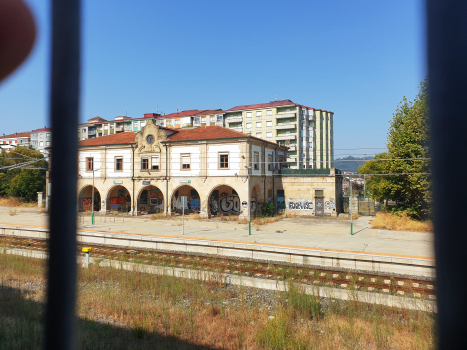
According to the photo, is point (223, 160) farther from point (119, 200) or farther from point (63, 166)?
point (63, 166)

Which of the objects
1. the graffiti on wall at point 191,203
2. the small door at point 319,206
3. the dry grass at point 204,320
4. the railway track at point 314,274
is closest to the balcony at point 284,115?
the small door at point 319,206

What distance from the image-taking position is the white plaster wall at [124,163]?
34.9 m

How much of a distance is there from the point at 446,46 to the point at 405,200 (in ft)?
89.0

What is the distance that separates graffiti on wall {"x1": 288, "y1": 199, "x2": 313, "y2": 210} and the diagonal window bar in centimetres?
3171

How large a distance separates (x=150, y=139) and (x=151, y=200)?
7.44m

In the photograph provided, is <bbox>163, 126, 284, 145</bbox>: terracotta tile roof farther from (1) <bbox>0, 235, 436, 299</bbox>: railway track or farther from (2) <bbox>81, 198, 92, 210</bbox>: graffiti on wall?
(1) <bbox>0, 235, 436, 299</bbox>: railway track

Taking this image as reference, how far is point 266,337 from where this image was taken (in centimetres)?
593

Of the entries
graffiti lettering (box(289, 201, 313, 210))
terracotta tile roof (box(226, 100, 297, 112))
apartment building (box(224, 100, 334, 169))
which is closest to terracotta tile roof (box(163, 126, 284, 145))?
graffiti lettering (box(289, 201, 313, 210))

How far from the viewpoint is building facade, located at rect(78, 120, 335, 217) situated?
101ft

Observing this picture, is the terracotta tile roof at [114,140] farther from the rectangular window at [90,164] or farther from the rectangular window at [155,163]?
the rectangular window at [155,163]

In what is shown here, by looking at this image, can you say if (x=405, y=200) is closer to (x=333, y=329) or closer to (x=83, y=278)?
(x=333, y=329)

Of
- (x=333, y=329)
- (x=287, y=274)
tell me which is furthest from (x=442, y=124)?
(x=287, y=274)

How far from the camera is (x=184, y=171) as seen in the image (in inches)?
1280

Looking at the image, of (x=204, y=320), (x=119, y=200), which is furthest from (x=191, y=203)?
(x=204, y=320)
